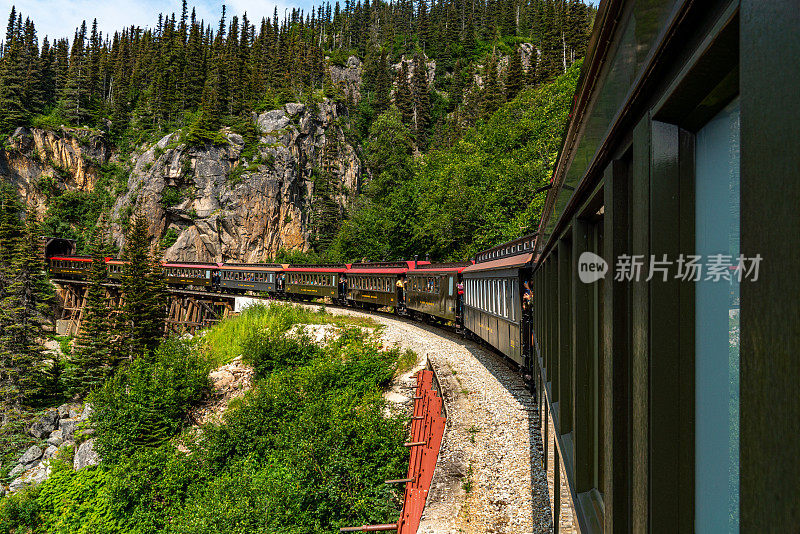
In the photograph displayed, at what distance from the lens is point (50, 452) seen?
24.7 metres

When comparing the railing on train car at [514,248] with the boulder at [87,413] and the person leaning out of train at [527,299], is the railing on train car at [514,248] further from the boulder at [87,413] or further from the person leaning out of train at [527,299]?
the boulder at [87,413]

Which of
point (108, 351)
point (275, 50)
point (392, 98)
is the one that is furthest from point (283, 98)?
point (108, 351)

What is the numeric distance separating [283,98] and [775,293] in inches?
2995

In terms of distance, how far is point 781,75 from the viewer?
0.58m

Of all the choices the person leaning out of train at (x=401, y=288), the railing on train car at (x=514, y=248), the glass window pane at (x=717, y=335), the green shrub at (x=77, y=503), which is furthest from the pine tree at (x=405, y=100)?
the glass window pane at (x=717, y=335)

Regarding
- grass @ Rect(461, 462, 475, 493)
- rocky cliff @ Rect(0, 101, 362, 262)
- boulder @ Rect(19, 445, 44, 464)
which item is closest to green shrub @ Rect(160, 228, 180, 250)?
rocky cliff @ Rect(0, 101, 362, 262)

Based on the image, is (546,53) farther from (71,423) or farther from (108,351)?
(71,423)

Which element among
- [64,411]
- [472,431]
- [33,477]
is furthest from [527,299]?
[64,411]

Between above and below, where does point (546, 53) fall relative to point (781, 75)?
above

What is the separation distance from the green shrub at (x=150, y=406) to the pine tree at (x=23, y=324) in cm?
1324

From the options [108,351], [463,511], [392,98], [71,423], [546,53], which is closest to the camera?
[463,511]

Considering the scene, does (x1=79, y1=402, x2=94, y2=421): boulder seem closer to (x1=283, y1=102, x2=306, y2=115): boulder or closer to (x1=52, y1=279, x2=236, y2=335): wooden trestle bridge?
(x1=52, y1=279, x2=236, y2=335): wooden trestle bridge

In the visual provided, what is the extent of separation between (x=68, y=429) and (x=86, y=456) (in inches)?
256

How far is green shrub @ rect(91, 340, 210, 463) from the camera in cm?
1948
